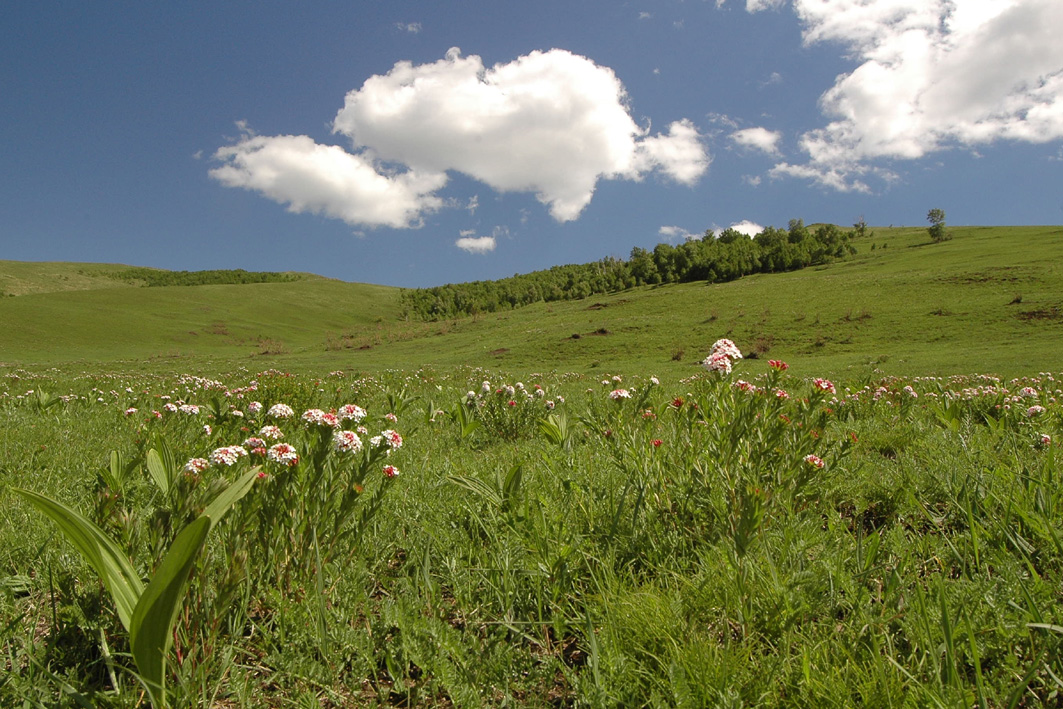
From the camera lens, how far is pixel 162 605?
122 cm

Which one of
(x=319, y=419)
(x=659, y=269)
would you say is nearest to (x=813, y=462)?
(x=319, y=419)

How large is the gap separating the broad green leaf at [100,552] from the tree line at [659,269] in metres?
73.8

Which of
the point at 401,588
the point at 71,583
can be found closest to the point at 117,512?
the point at 71,583

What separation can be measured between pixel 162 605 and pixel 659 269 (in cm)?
9053

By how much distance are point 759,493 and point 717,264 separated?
78.1m

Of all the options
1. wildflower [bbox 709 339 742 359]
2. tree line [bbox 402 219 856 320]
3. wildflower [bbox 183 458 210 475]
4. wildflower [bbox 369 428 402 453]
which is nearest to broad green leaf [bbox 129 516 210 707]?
wildflower [bbox 183 458 210 475]

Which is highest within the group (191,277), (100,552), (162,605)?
(191,277)

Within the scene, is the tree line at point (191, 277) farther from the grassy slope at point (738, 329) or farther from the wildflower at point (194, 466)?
the wildflower at point (194, 466)

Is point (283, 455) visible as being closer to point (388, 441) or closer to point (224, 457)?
point (224, 457)

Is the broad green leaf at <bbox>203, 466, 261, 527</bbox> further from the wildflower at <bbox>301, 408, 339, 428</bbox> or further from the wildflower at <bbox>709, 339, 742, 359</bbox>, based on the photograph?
the wildflower at <bbox>709, 339, 742, 359</bbox>

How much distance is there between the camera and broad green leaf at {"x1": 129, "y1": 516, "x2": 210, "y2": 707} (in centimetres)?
117

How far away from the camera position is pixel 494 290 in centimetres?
11225

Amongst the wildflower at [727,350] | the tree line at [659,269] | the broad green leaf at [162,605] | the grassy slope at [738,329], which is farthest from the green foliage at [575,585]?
the tree line at [659,269]

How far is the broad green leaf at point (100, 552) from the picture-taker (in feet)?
4.00
